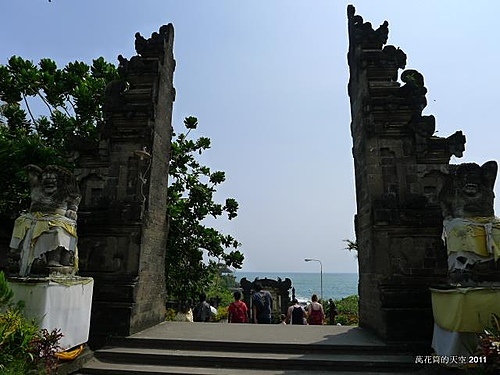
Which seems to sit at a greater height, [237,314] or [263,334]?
[237,314]

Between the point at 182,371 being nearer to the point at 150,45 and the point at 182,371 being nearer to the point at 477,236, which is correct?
the point at 477,236

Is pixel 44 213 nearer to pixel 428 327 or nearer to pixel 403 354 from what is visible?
pixel 403 354

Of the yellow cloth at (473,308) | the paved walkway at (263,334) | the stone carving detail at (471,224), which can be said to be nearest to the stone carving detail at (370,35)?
the stone carving detail at (471,224)

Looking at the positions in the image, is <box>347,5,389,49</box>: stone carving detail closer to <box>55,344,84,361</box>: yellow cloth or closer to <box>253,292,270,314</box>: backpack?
<box>253,292,270,314</box>: backpack

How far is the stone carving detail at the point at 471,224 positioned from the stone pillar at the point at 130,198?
589cm

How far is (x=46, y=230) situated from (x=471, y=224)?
6481mm

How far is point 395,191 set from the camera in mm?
8359

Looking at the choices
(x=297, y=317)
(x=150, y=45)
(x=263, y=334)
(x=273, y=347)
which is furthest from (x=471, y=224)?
(x=150, y=45)

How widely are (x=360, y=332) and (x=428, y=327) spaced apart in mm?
1670

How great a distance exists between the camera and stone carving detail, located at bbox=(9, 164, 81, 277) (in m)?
6.00

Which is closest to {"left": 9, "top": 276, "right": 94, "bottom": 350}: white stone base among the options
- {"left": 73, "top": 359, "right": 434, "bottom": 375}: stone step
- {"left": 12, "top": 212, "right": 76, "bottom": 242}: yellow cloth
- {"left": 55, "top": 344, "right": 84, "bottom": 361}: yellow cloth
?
{"left": 55, "top": 344, "right": 84, "bottom": 361}: yellow cloth

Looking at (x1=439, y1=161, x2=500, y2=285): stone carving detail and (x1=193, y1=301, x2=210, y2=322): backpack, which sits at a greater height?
(x1=439, y1=161, x2=500, y2=285): stone carving detail

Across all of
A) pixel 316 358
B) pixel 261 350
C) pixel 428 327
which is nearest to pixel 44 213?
pixel 261 350

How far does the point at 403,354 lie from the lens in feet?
22.5
